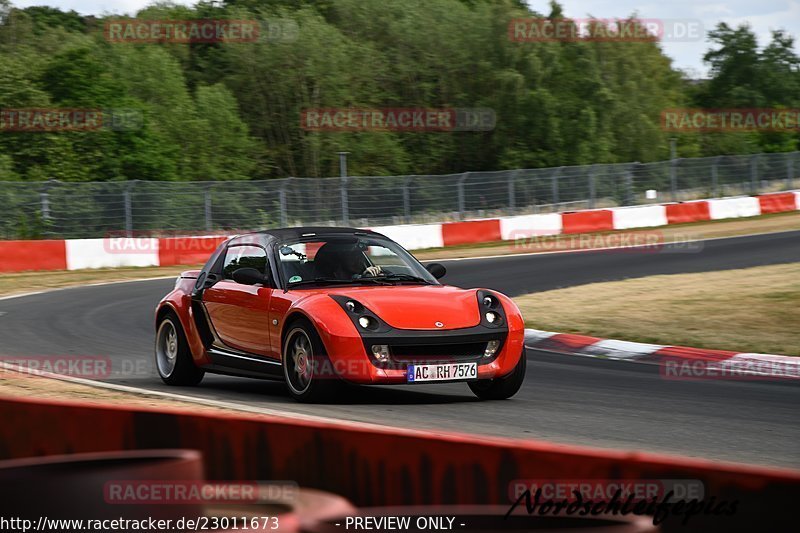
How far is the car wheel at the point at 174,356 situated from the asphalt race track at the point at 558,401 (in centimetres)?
13

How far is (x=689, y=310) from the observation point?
14.5 metres

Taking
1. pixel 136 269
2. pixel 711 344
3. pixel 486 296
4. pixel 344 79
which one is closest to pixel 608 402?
pixel 486 296

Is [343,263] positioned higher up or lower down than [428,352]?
higher up

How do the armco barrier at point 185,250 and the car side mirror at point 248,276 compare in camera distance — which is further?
the armco barrier at point 185,250

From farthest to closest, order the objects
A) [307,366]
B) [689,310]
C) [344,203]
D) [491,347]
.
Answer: [344,203] < [689,310] < [491,347] < [307,366]

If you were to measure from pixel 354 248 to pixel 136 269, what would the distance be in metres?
17.0

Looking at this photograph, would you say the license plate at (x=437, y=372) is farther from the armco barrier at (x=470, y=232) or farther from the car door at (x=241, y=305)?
the armco barrier at (x=470, y=232)

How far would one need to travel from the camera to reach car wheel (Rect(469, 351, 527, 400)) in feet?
29.5

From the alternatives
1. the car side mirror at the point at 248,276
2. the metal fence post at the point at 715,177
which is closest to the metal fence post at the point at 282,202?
the metal fence post at the point at 715,177

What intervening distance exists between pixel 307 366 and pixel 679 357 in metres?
4.37

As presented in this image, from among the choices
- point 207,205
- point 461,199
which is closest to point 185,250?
point 207,205

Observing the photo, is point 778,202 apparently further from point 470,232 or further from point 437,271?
point 437,271

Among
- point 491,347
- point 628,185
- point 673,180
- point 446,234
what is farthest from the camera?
point 673,180

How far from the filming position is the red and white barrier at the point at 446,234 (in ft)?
82.6
